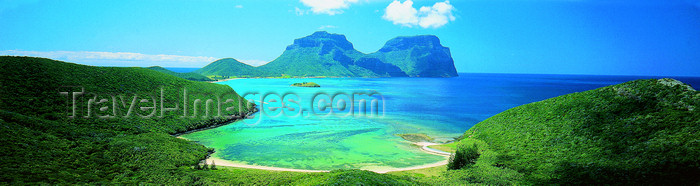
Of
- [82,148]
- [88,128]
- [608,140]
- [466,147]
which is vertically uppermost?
[608,140]

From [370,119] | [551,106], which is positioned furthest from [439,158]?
[370,119]

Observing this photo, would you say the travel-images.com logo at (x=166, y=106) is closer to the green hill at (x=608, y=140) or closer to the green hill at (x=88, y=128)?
the green hill at (x=88, y=128)

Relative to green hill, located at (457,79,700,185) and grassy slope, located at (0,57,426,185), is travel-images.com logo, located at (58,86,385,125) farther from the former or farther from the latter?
green hill, located at (457,79,700,185)

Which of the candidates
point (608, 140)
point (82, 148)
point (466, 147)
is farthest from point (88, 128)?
point (608, 140)

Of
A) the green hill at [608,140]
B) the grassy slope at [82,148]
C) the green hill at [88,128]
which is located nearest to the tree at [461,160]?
the green hill at [608,140]

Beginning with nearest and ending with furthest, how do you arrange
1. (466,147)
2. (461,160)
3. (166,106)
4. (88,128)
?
(461,160) < (466,147) < (88,128) < (166,106)

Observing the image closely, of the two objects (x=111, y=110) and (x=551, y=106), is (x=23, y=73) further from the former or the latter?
(x=551, y=106)

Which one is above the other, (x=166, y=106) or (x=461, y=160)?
(x=166, y=106)

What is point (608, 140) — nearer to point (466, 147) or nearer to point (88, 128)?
point (466, 147)
